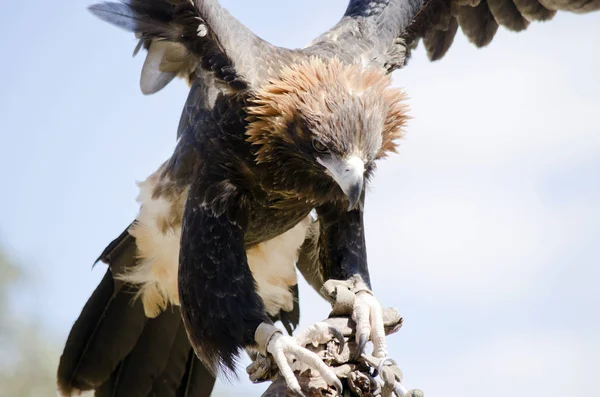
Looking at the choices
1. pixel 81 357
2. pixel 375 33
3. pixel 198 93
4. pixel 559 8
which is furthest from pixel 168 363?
pixel 559 8

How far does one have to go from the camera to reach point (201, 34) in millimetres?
4938

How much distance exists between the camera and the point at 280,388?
4.14m

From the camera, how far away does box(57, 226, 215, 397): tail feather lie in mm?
5977

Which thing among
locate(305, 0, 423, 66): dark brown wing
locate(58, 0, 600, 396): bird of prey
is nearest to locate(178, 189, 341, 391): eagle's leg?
locate(58, 0, 600, 396): bird of prey

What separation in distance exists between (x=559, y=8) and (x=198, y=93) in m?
2.71

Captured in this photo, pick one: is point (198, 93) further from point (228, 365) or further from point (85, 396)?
point (85, 396)

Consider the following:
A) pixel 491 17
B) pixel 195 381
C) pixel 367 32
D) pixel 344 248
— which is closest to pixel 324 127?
pixel 344 248

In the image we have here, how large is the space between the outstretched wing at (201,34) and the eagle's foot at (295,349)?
134cm

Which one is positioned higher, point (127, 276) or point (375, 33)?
point (375, 33)

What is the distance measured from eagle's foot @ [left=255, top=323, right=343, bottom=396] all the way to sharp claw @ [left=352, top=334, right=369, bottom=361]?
0.09 meters

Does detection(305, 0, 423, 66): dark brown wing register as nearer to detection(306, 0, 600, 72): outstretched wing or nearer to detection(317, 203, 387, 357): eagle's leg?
detection(306, 0, 600, 72): outstretched wing

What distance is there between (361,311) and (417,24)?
217cm

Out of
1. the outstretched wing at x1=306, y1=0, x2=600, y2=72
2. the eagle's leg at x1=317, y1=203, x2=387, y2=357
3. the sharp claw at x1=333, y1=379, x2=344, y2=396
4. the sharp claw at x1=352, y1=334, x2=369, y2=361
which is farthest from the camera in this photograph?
the outstretched wing at x1=306, y1=0, x2=600, y2=72

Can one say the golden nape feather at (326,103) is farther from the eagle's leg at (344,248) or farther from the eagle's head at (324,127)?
the eagle's leg at (344,248)
